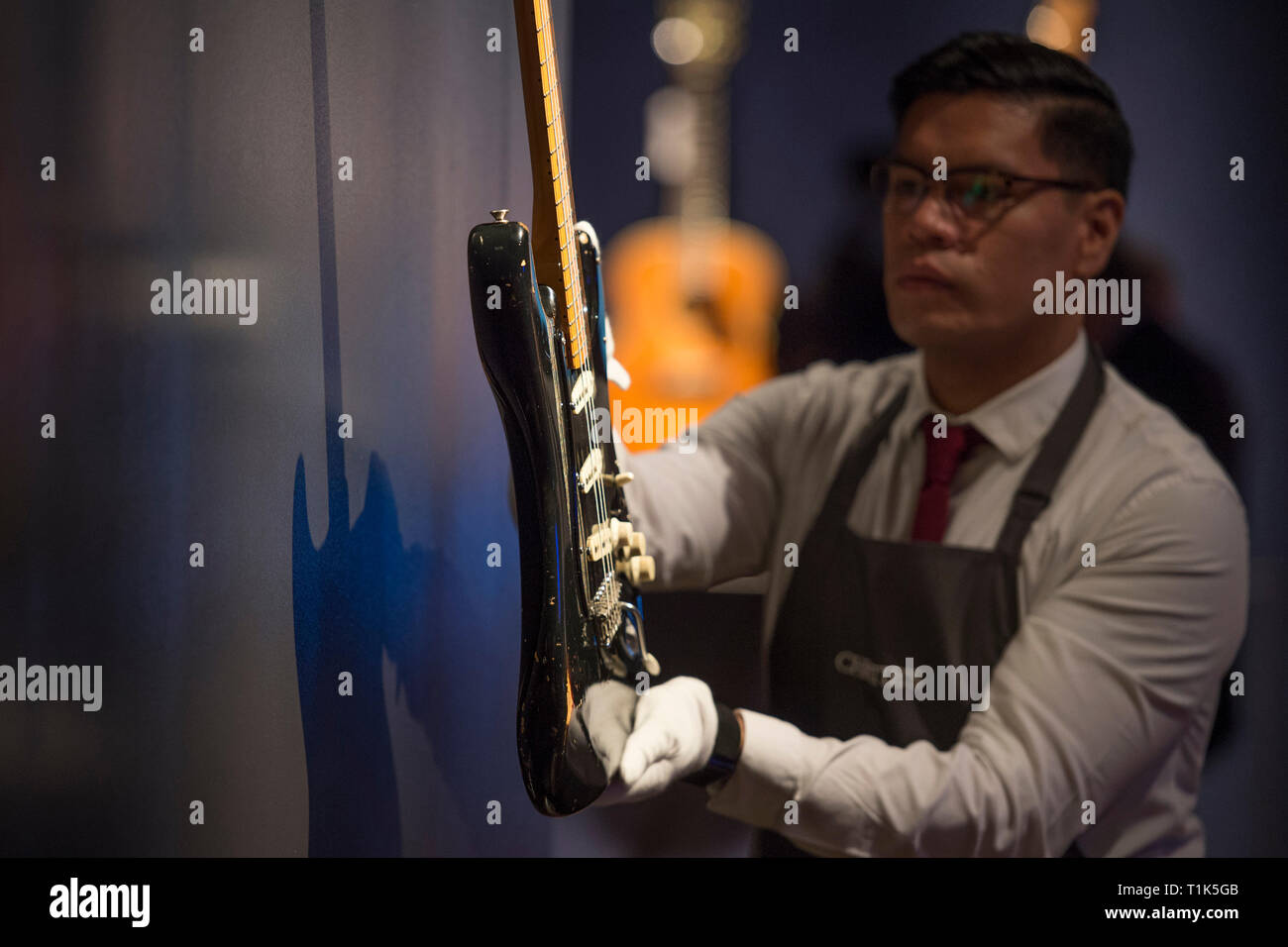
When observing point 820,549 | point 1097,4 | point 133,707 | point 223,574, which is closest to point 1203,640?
point 820,549

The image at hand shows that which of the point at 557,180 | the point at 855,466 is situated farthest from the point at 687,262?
the point at 557,180

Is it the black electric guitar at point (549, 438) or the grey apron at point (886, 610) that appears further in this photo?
the grey apron at point (886, 610)

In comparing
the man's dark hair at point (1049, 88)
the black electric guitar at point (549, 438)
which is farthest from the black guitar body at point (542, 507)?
the man's dark hair at point (1049, 88)

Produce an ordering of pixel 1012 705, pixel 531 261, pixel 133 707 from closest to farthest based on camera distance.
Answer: pixel 531 261 → pixel 133 707 → pixel 1012 705

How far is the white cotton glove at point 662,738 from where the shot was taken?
1229 millimetres

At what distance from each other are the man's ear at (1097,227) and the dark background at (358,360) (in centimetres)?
5

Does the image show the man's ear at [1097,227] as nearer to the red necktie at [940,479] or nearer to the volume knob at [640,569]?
the red necktie at [940,479]

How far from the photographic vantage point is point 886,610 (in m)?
1.63

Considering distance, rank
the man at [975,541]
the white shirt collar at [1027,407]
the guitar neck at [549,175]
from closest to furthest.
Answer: the guitar neck at [549,175]
the man at [975,541]
the white shirt collar at [1027,407]

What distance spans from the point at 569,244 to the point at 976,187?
28.7 inches

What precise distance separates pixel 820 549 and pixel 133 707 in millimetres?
1046

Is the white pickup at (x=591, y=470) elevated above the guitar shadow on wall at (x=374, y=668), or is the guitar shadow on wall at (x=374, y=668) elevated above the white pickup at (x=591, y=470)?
the white pickup at (x=591, y=470)

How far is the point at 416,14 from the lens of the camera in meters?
1.52
